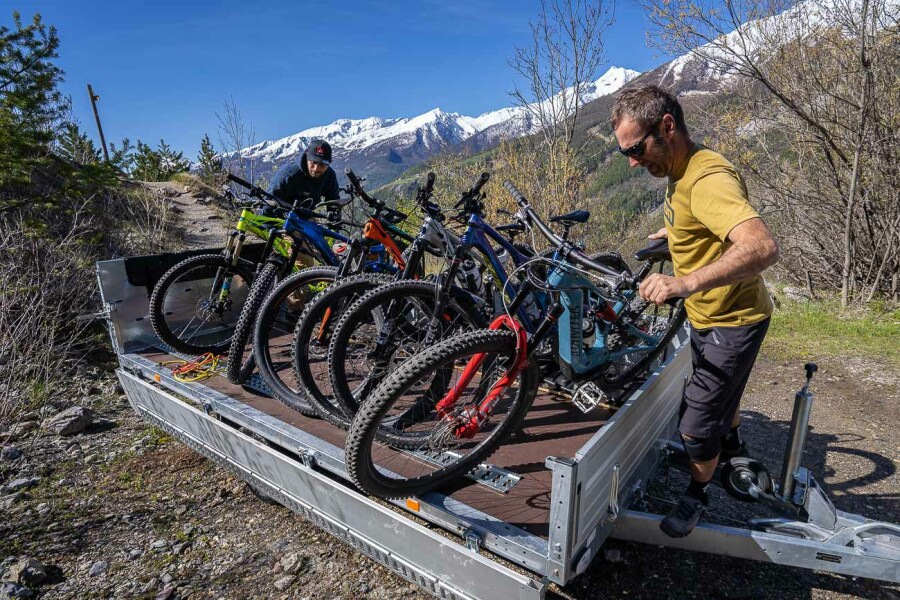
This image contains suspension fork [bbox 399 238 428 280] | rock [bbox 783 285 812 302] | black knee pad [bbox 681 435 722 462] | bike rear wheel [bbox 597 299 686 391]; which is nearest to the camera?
black knee pad [bbox 681 435 722 462]

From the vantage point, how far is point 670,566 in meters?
2.56

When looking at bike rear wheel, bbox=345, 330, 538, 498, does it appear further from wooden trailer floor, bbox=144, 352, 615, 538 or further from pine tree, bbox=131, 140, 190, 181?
pine tree, bbox=131, 140, 190, 181

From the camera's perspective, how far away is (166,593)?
7.83 ft

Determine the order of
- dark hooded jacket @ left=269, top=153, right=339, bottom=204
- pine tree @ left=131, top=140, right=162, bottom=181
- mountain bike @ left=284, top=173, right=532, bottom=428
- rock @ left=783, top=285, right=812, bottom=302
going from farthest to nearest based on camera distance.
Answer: pine tree @ left=131, top=140, right=162, bottom=181 < rock @ left=783, top=285, right=812, bottom=302 < dark hooded jacket @ left=269, top=153, right=339, bottom=204 < mountain bike @ left=284, top=173, right=532, bottom=428

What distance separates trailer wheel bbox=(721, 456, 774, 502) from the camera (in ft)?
8.09

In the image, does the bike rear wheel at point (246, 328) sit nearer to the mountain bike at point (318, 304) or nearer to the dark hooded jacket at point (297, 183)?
the mountain bike at point (318, 304)

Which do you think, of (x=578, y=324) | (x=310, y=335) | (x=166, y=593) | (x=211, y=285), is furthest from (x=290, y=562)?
(x=211, y=285)

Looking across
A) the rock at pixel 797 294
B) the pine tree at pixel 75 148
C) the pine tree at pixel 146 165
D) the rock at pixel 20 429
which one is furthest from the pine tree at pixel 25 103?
the pine tree at pixel 146 165

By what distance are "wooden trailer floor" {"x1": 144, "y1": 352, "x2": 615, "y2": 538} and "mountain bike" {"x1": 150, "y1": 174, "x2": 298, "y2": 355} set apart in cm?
48

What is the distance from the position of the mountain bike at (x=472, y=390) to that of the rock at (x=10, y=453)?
299 centimetres

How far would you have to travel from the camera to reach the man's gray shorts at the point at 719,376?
2133 millimetres

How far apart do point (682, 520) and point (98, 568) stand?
9.29 feet

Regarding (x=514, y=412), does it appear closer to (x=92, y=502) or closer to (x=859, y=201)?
(x=92, y=502)

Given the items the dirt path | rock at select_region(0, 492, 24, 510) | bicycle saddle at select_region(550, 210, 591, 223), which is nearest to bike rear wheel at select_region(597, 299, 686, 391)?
bicycle saddle at select_region(550, 210, 591, 223)
